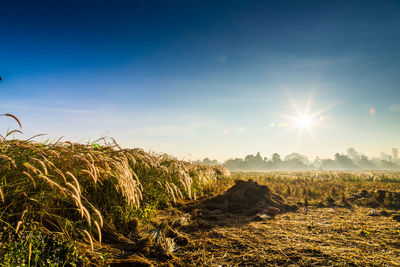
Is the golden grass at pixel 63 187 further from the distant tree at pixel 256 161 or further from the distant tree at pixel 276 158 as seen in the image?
the distant tree at pixel 276 158

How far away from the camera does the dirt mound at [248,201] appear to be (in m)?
4.93

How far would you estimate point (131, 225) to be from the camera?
10.4ft

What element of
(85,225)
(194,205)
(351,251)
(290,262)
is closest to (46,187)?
(85,225)

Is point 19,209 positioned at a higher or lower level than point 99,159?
lower

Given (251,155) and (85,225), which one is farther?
(251,155)

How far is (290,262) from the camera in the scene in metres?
2.41

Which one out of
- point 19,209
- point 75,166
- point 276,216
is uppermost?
point 75,166

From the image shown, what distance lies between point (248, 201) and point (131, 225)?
133 inches

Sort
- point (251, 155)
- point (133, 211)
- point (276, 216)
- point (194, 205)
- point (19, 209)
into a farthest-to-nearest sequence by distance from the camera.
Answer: point (251, 155), point (194, 205), point (276, 216), point (133, 211), point (19, 209)

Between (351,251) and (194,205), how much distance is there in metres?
3.26

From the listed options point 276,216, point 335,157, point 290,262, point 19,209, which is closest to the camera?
point 19,209

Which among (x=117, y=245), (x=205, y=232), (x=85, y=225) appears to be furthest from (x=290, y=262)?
(x=85, y=225)

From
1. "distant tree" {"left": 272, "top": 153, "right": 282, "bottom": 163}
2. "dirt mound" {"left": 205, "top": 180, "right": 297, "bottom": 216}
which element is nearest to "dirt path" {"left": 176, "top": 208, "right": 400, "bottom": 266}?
"dirt mound" {"left": 205, "top": 180, "right": 297, "bottom": 216}

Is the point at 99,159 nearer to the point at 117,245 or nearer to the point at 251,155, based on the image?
the point at 117,245
